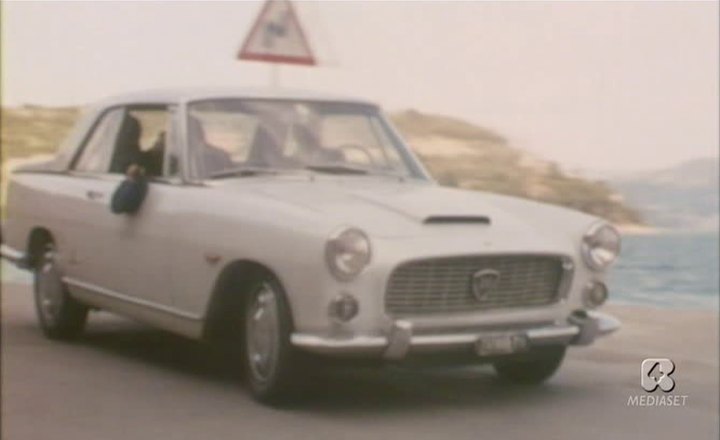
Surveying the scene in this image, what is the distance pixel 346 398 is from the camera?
19.6 feet

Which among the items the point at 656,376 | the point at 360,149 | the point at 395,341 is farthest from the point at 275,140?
the point at 656,376

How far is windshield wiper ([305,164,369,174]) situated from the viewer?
656 centimetres

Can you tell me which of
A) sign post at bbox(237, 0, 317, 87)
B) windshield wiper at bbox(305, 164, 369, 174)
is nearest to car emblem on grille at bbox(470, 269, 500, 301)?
windshield wiper at bbox(305, 164, 369, 174)

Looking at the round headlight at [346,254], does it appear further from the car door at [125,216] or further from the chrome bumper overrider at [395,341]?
the car door at [125,216]

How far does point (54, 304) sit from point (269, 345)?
2.13 metres

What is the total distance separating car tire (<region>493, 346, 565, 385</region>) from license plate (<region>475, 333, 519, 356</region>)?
0.41 meters

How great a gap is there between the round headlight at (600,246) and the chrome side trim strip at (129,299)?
1.71 metres

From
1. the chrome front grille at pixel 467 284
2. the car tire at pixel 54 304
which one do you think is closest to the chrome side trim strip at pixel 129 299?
the car tire at pixel 54 304

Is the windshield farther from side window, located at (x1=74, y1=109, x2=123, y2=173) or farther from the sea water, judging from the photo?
the sea water

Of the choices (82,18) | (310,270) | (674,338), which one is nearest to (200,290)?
(310,270)

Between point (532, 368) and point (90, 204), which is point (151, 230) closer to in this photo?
point (90, 204)

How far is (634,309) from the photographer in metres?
7.79

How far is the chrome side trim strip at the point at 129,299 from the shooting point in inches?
249

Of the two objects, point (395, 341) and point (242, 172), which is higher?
point (242, 172)
